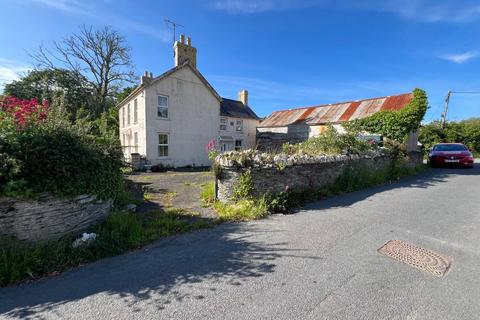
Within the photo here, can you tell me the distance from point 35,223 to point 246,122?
19.4 meters

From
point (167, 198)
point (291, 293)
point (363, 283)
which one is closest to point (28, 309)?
point (291, 293)

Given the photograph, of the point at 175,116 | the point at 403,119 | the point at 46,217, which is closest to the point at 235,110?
the point at 175,116

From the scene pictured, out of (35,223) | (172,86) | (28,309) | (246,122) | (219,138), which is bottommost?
(28,309)

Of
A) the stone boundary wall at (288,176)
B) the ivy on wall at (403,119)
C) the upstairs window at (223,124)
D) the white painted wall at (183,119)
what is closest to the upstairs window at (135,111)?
the white painted wall at (183,119)

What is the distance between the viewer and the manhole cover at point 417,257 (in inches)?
124

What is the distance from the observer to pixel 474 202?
6.35 m

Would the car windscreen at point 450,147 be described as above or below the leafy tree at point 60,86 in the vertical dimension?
below

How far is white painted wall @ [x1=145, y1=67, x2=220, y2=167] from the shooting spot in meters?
14.9

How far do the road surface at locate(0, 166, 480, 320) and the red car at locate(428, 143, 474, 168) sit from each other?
1179cm

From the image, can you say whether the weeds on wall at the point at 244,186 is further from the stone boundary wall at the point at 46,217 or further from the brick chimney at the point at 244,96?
the brick chimney at the point at 244,96

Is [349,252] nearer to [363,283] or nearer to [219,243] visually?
[363,283]

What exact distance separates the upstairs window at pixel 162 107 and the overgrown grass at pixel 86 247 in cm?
1155

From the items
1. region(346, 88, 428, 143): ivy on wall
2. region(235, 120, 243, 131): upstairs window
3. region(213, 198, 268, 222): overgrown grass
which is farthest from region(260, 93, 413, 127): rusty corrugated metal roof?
region(213, 198, 268, 222): overgrown grass

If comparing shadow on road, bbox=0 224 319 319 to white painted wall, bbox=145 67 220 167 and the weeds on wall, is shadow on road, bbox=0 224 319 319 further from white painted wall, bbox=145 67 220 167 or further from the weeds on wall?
white painted wall, bbox=145 67 220 167
